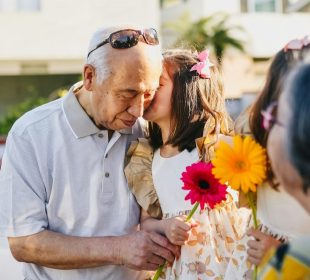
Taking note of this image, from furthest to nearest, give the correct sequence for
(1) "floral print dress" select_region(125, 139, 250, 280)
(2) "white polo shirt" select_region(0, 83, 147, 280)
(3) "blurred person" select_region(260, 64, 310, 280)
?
(2) "white polo shirt" select_region(0, 83, 147, 280) < (1) "floral print dress" select_region(125, 139, 250, 280) < (3) "blurred person" select_region(260, 64, 310, 280)

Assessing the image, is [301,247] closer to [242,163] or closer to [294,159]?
[294,159]

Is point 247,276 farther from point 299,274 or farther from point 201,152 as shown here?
point 299,274

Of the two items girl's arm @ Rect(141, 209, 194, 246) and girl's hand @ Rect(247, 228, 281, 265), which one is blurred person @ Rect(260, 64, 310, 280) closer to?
girl's hand @ Rect(247, 228, 281, 265)

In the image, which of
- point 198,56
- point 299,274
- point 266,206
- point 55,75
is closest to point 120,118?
point 198,56

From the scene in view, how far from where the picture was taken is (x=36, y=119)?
2.92 m

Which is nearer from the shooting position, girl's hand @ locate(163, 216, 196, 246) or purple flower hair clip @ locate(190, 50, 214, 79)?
girl's hand @ locate(163, 216, 196, 246)

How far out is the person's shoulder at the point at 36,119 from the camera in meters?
2.89

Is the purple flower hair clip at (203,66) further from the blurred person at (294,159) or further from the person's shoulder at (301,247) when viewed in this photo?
the person's shoulder at (301,247)

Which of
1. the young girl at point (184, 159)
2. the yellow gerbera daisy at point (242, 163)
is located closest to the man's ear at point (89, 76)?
the young girl at point (184, 159)

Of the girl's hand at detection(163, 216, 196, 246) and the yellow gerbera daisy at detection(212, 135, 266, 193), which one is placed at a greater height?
the yellow gerbera daisy at detection(212, 135, 266, 193)

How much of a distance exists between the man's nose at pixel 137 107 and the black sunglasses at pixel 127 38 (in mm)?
220

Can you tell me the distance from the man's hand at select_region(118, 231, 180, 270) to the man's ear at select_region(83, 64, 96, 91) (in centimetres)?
67

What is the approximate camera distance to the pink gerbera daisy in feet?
7.77

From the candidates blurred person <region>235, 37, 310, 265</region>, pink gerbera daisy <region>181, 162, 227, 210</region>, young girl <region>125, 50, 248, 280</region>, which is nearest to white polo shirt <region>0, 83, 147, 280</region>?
young girl <region>125, 50, 248, 280</region>
